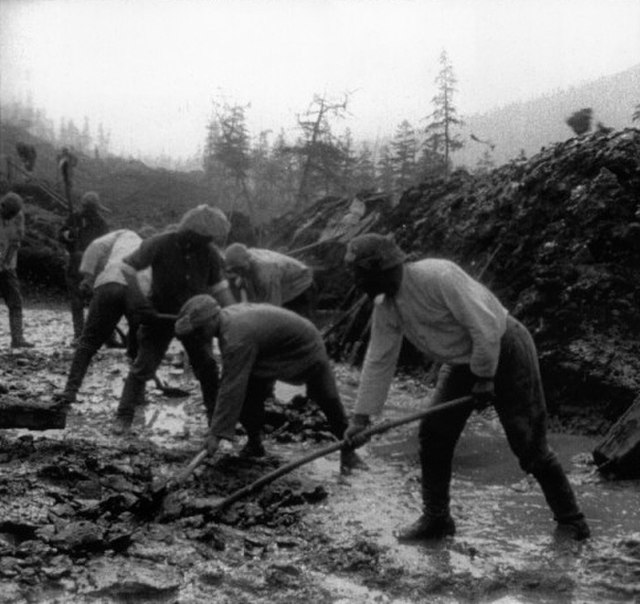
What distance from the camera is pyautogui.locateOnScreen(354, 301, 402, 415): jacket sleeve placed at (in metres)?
4.34

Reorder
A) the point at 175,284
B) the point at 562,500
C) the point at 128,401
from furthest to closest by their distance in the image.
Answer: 1. the point at 128,401
2. the point at 175,284
3. the point at 562,500

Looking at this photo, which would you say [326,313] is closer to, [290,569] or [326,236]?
[326,236]

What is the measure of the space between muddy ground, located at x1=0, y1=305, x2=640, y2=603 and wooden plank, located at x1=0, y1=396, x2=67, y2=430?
0.12 metres

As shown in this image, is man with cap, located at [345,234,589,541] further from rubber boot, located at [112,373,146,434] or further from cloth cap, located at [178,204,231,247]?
rubber boot, located at [112,373,146,434]

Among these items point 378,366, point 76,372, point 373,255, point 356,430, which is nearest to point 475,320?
point 373,255

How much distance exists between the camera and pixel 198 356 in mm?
6238

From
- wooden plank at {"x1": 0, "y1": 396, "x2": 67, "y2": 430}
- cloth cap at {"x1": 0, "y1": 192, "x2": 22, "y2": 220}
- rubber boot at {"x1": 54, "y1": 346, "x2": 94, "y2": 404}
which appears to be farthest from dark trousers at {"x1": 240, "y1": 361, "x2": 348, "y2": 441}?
cloth cap at {"x1": 0, "y1": 192, "x2": 22, "y2": 220}

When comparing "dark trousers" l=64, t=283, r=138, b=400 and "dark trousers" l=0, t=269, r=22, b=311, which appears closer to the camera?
"dark trousers" l=64, t=283, r=138, b=400

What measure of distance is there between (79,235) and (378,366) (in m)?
7.74

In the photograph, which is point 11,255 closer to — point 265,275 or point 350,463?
point 265,275

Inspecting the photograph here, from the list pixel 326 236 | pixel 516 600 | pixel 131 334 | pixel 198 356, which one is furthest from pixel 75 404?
pixel 326 236

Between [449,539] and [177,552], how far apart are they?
151cm

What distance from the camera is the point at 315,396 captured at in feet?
19.3

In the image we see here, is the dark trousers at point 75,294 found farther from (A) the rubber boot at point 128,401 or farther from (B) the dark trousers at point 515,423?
(B) the dark trousers at point 515,423
